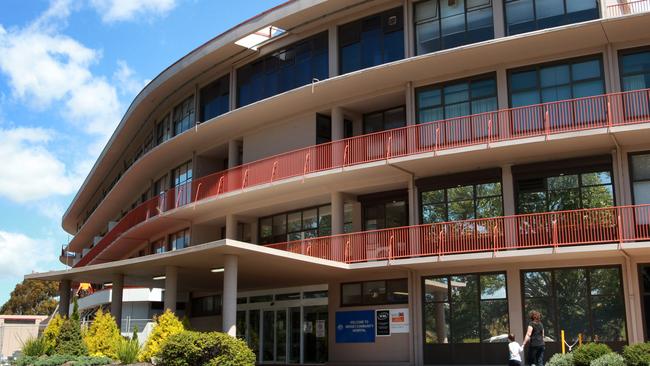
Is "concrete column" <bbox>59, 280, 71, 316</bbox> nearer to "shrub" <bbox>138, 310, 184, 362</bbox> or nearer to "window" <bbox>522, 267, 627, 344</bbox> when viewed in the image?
"shrub" <bbox>138, 310, 184, 362</bbox>

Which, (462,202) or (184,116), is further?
(184,116)

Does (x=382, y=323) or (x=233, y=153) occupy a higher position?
(x=233, y=153)

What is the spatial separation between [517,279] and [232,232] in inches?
501

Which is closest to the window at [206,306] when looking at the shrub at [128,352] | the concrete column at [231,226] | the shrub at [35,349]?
the concrete column at [231,226]

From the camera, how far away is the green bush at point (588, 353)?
18141 mm

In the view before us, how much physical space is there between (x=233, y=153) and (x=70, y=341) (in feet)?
35.8

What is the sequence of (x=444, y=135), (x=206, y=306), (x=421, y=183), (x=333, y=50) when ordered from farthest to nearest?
(x=206, y=306), (x=333, y=50), (x=421, y=183), (x=444, y=135)

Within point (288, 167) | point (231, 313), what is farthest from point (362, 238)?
point (231, 313)

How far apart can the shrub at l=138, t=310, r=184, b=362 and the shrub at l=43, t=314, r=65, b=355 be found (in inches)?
154

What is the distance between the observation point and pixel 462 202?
24.1m

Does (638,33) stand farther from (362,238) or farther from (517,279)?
(362,238)

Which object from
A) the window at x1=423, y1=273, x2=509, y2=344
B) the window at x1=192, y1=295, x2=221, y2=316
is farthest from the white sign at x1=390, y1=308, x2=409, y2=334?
the window at x1=192, y1=295, x2=221, y2=316

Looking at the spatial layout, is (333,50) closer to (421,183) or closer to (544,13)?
(421,183)

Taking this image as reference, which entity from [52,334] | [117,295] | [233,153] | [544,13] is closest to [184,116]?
[233,153]
